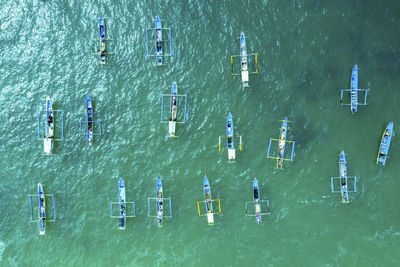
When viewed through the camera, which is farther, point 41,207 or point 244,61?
point 244,61

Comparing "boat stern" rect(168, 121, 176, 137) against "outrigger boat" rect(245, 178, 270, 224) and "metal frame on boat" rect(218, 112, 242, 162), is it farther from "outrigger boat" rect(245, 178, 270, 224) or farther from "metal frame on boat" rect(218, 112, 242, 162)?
"outrigger boat" rect(245, 178, 270, 224)

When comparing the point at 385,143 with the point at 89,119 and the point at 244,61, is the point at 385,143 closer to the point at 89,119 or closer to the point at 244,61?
the point at 244,61

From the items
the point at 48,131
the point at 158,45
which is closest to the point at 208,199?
the point at 158,45

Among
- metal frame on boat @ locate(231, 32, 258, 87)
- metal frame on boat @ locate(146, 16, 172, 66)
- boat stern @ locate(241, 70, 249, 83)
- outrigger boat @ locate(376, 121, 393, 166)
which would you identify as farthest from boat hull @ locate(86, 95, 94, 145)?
outrigger boat @ locate(376, 121, 393, 166)

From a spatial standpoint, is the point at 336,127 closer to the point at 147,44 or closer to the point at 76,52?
the point at 147,44

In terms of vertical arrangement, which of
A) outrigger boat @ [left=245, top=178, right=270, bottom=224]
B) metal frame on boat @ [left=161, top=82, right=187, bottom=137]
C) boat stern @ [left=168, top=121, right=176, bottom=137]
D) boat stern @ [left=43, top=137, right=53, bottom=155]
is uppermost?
metal frame on boat @ [left=161, top=82, right=187, bottom=137]

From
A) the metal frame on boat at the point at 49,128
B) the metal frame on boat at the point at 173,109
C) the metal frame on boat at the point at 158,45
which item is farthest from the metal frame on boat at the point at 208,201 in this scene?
the metal frame on boat at the point at 49,128

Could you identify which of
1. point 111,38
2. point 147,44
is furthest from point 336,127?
point 111,38

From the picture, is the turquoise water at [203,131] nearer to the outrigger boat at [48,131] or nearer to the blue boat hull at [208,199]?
the blue boat hull at [208,199]
